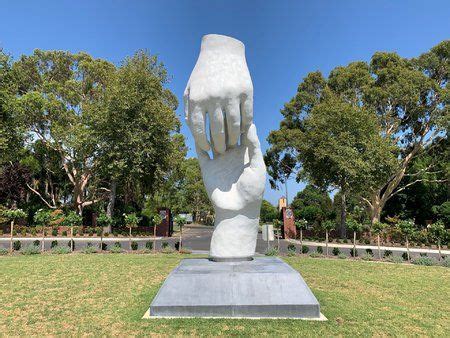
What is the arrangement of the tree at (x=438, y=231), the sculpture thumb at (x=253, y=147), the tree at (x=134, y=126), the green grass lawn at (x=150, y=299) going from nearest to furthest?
the green grass lawn at (x=150, y=299) → the sculpture thumb at (x=253, y=147) → the tree at (x=438, y=231) → the tree at (x=134, y=126)

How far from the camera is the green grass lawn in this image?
6.04 m

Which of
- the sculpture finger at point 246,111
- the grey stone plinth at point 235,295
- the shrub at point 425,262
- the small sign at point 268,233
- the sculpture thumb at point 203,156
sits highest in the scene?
the sculpture finger at point 246,111

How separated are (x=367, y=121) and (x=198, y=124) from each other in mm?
22934

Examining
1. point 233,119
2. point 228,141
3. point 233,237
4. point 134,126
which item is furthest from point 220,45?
point 134,126

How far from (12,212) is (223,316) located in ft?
89.4

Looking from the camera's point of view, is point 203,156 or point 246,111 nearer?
point 246,111

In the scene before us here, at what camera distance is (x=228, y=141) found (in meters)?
8.73

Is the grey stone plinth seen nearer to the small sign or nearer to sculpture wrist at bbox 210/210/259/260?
sculpture wrist at bbox 210/210/259/260

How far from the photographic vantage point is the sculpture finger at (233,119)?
8.01 m

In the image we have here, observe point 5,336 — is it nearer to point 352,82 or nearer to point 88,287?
point 88,287

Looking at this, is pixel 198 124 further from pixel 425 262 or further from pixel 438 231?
pixel 438 231

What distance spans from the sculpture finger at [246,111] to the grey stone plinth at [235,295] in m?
3.50

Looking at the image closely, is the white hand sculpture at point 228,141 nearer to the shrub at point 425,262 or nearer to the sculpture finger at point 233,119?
the sculpture finger at point 233,119

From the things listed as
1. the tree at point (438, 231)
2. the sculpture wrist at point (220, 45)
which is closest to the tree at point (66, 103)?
the sculpture wrist at point (220, 45)
